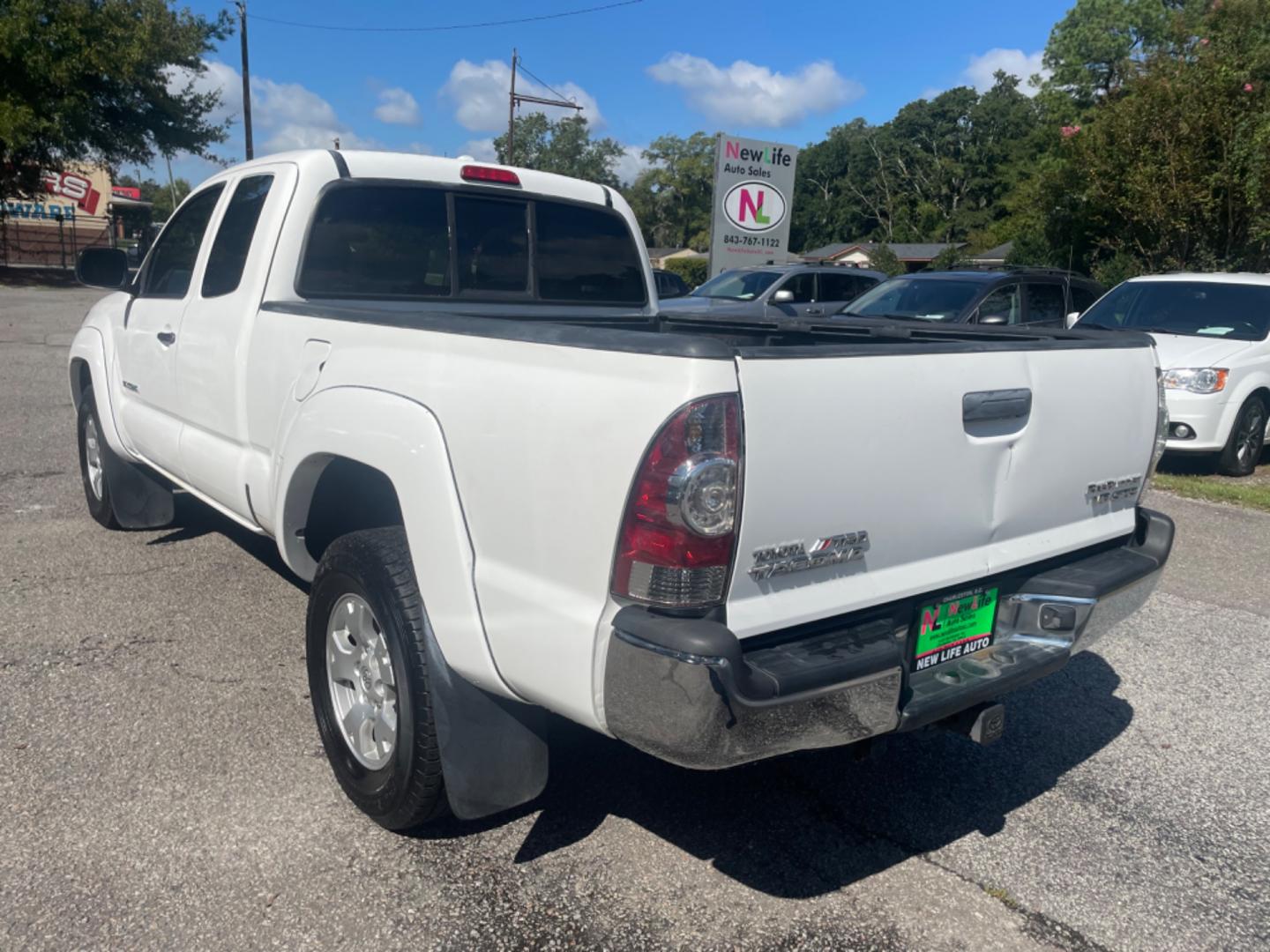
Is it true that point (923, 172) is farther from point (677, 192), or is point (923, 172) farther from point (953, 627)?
point (953, 627)

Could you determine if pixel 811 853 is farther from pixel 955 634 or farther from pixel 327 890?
pixel 327 890

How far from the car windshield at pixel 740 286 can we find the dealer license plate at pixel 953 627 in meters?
11.7

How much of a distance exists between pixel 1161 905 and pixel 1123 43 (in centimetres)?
5476

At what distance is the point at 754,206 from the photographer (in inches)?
736

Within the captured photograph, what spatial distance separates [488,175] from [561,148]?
8843cm

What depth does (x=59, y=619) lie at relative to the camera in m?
4.68

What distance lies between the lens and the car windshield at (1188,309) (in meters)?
9.61

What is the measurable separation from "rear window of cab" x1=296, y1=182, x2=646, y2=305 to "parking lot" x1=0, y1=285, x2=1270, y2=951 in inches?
62.8

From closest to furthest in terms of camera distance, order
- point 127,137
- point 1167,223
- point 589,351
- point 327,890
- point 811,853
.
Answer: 1. point 589,351
2. point 327,890
3. point 811,853
4. point 1167,223
5. point 127,137

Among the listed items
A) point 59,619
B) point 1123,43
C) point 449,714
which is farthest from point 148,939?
point 1123,43

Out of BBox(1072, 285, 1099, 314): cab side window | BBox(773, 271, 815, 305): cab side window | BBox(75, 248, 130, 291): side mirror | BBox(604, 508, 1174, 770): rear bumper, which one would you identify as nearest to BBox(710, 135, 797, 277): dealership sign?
BBox(773, 271, 815, 305): cab side window

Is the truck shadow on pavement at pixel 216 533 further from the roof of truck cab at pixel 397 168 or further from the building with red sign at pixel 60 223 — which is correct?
the building with red sign at pixel 60 223

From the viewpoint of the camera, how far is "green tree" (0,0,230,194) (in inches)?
1035

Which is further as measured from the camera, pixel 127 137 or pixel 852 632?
pixel 127 137
